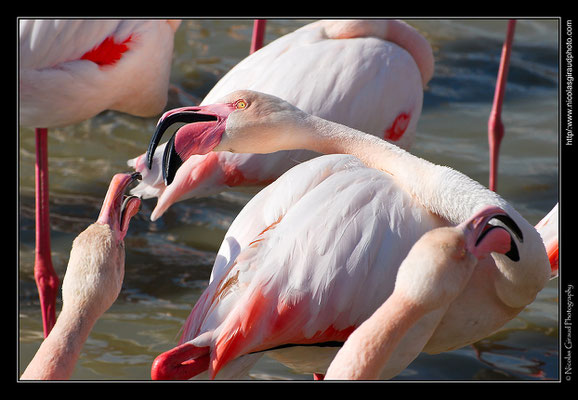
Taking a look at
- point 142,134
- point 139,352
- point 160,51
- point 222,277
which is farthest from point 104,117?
point 222,277

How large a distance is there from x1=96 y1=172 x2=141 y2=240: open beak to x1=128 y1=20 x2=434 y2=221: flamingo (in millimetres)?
938

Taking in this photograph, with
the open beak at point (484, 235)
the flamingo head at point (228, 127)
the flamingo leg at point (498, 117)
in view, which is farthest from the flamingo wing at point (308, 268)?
the flamingo leg at point (498, 117)

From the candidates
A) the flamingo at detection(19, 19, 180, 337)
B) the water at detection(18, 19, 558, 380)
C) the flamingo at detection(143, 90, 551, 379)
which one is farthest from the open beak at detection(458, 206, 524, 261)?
the flamingo at detection(19, 19, 180, 337)

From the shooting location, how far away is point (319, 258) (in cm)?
247

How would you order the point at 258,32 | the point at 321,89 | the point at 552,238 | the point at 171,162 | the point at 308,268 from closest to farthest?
the point at 308,268, the point at 171,162, the point at 552,238, the point at 321,89, the point at 258,32

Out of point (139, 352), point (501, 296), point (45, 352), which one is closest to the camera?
point (45, 352)

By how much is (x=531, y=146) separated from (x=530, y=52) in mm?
1240

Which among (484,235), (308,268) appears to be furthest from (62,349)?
(484,235)

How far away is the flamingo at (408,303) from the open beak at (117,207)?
0.72m

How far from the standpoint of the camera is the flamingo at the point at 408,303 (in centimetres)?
181

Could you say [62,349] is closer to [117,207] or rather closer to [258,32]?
[117,207]

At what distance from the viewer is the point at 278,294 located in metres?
2.44

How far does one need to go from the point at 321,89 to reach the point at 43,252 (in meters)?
1.33
